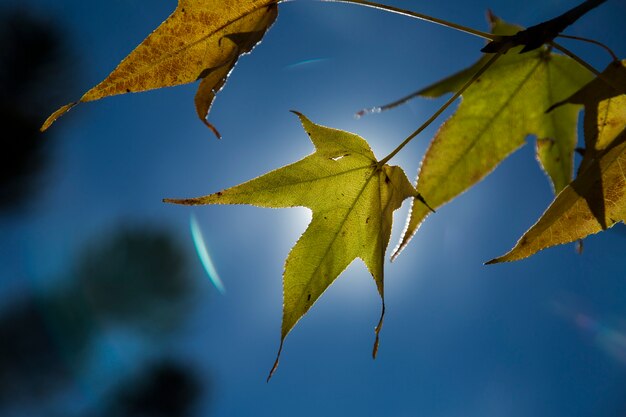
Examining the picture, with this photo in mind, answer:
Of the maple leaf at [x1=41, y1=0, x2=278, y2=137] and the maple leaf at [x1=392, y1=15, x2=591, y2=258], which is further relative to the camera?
the maple leaf at [x1=392, y1=15, x2=591, y2=258]

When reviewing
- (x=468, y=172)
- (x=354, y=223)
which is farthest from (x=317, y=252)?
(x=468, y=172)

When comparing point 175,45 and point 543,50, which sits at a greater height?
point 175,45

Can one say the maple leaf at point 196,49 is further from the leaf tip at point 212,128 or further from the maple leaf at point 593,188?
the maple leaf at point 593,188

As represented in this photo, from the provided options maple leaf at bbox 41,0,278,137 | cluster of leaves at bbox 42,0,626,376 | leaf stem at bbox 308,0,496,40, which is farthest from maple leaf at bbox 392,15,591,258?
maple leaf at bbox 41,0,278,137

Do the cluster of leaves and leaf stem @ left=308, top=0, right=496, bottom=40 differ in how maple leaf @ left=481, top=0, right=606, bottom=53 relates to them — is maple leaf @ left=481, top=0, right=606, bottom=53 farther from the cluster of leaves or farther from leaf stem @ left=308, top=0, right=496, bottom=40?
leaf stem @ left=308, top=0, right=496, bottom=40

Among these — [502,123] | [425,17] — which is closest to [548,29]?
[425,17]

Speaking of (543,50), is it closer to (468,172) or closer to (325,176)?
(468,172)
